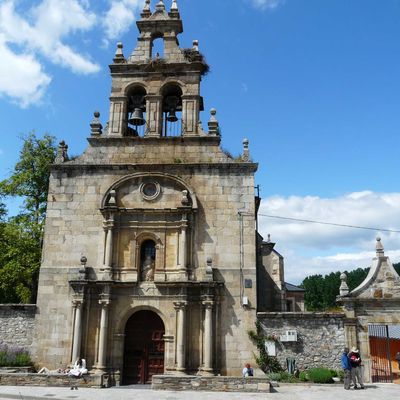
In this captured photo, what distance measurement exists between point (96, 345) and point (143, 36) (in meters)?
15.0

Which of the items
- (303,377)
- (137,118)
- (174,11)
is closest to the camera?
(303,377)

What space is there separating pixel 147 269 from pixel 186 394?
627 cm

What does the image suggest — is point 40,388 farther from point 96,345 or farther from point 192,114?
point 192,114

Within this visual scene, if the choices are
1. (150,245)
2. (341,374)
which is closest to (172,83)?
(150,245)

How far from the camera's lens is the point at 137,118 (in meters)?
21.9

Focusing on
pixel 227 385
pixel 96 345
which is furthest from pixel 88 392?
pixel 227 385

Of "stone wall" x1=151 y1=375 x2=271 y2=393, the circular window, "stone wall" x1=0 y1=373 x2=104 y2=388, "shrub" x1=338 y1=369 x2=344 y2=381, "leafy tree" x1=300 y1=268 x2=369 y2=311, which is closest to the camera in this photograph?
"stone wall" x1=151 y1=375 x2=271 y2=393

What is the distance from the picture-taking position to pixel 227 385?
51.7 feet

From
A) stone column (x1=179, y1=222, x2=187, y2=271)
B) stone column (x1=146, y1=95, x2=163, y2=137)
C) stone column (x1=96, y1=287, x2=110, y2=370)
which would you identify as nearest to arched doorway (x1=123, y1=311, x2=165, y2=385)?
stone column (x1=96, y1=287, x2=110, y2=370)

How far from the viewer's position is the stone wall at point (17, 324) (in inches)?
755

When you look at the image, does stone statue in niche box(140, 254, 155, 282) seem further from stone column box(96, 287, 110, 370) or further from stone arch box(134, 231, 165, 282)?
stone column box(96, 287, 110, 370)

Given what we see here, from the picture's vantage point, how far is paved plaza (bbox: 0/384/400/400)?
14.1m

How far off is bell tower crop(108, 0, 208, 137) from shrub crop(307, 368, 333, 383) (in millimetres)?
11390

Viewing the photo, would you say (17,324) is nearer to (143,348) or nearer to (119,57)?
(143,348)
